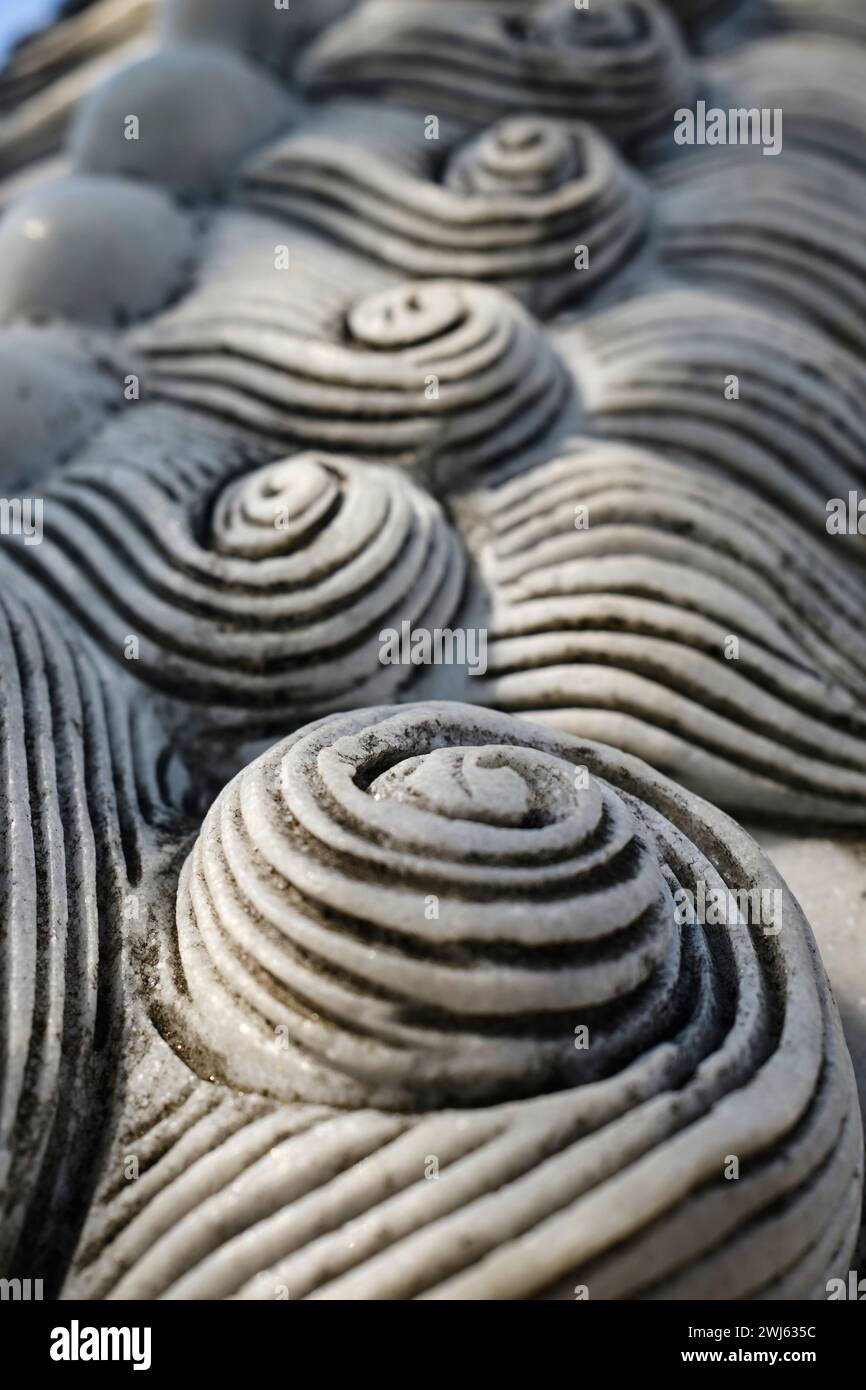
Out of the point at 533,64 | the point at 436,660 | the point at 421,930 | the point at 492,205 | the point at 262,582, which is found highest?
the point at 533,64

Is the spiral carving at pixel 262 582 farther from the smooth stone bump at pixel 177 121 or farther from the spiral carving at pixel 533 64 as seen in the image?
the spiral carving at pixel 533 64

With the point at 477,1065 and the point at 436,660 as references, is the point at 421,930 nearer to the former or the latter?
the point at 477,1065

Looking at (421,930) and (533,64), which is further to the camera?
(533,64)

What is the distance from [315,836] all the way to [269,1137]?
29 centimetres

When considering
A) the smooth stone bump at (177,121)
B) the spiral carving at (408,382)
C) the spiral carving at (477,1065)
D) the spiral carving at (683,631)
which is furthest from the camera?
the smooth stone bump at (177,121)

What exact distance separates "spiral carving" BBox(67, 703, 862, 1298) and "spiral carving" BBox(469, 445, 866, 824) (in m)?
0.37

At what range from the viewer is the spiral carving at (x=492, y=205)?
2.37 meters

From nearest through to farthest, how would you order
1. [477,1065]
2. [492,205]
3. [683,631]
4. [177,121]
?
[477,1065] < [683,631] < [492,205] < [177,121]

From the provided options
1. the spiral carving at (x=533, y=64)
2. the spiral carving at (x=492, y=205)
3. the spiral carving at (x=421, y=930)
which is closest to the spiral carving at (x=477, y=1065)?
the spiral carving at (x=421, y=930)

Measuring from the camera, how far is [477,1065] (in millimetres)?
1164

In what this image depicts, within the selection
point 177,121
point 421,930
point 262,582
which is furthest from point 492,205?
point 421,930

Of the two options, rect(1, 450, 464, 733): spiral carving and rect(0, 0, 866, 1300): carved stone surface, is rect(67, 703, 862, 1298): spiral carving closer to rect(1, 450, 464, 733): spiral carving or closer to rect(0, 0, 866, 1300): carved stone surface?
rect(0, 0, 866, 1300): carved stone surface

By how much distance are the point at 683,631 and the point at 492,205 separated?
41.5 inches

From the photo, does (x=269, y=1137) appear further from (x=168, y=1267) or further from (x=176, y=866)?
(x=176, y=866)
